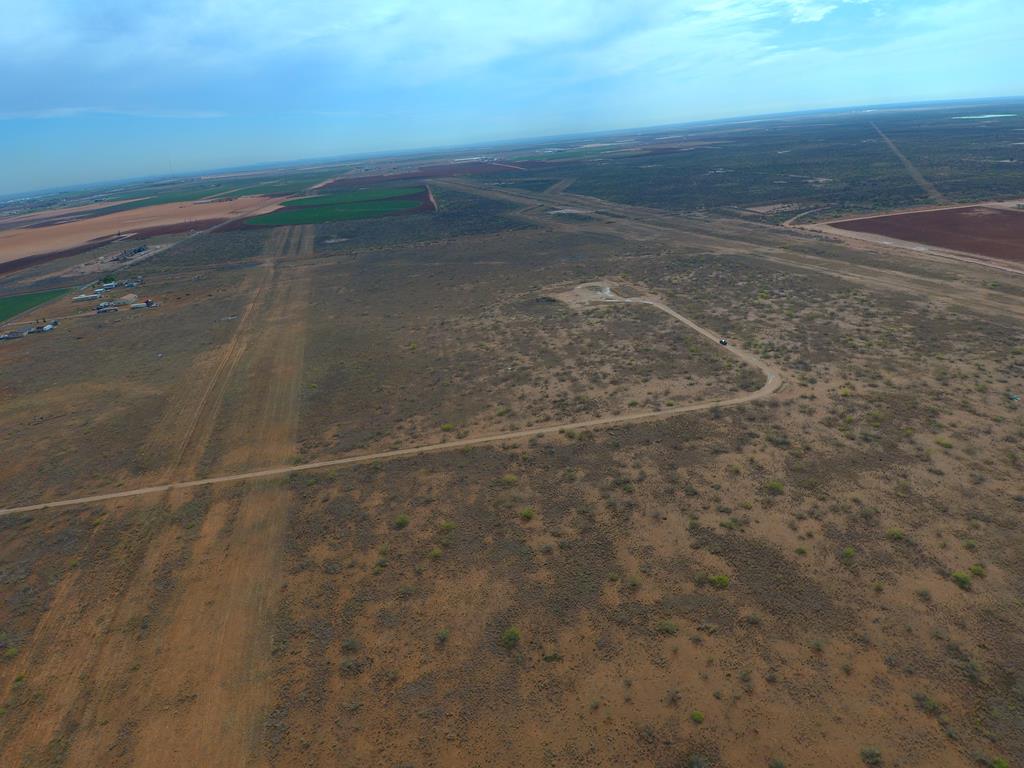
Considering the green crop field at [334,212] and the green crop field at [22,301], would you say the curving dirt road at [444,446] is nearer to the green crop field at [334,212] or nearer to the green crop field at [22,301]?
the green crop field at [22,301]

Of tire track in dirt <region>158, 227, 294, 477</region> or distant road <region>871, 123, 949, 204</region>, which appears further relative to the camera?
distant road <region>871, 123, 949, 204</region>

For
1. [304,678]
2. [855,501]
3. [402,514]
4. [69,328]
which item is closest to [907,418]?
[855,501]

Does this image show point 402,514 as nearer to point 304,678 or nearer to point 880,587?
point 304,678

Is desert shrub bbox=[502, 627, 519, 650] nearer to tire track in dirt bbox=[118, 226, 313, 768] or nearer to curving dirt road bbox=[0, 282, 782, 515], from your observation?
tire track in dirt bbox=[118, 226, 313, 768]

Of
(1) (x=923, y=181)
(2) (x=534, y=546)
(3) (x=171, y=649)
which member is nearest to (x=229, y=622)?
(3) (x=171, y=649)

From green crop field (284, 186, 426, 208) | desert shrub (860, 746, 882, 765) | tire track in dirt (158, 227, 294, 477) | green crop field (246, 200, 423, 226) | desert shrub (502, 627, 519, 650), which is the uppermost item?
green crop field (284, 186, 426, 208)

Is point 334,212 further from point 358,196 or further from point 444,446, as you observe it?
point 444,446

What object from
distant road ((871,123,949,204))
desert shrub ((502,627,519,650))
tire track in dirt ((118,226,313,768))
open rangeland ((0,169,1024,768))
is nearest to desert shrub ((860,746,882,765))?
open rangeland ((0,169,1024,768))

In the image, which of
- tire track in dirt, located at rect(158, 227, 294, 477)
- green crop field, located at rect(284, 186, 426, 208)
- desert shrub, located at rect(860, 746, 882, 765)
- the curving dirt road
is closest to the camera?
desert shrub, located at rect(860, 746, 882, 765)
